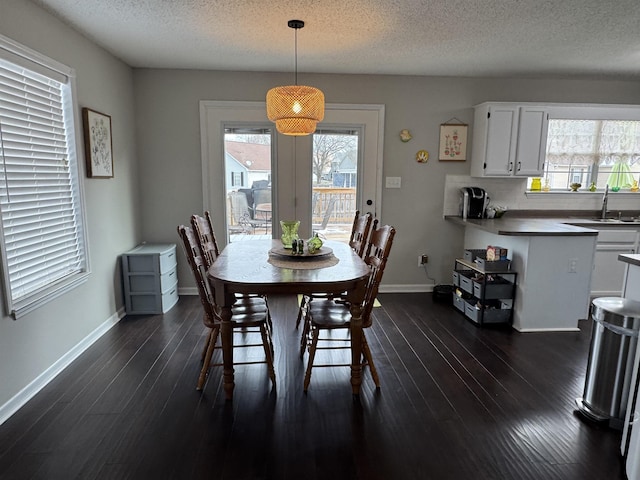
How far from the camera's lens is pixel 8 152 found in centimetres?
221

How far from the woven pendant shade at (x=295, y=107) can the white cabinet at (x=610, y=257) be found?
10.3 feet

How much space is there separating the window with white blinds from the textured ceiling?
1.71 feet

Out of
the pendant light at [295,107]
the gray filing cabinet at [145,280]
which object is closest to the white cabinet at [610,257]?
the pendant light at [295,107]

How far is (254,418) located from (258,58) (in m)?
3.03

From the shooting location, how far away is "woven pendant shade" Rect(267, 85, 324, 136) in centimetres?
258

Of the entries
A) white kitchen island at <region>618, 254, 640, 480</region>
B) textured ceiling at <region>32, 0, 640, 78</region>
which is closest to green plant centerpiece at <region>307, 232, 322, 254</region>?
textured ceiling at <region>32, 0, 640, 78</region>

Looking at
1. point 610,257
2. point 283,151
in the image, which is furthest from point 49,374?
point 610,257

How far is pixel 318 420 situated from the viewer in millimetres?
2129

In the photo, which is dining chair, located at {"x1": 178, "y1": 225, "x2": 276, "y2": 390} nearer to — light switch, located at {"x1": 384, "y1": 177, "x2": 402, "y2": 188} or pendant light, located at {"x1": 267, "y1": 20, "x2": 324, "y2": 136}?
pendant light, located at {"x1": 267, "y1": 20, "x2": 324, "y2": 136}

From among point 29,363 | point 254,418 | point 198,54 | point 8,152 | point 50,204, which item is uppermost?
point 198,54

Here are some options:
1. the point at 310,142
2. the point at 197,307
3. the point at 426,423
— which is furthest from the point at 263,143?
the point at 426,423

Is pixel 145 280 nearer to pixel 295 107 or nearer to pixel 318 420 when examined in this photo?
pixel 295 107

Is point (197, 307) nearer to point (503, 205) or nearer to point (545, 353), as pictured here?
point (545, 353)

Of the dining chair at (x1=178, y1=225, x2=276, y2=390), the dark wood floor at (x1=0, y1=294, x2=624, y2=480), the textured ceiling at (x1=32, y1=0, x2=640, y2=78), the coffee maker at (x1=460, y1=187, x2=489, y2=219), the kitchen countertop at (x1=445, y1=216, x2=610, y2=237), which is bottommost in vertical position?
the dark wood floor at (x1=0, y1=294, x2=624, y2=480)
